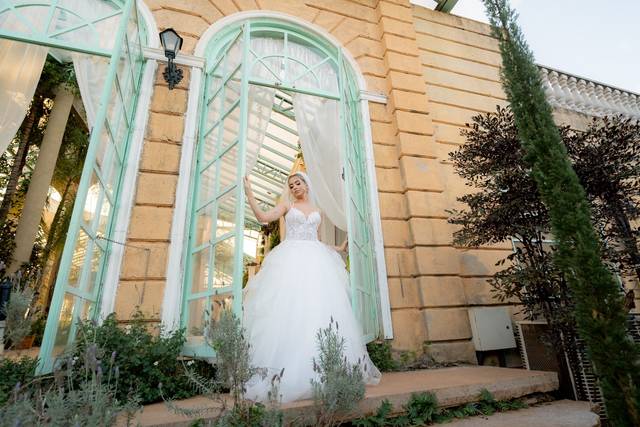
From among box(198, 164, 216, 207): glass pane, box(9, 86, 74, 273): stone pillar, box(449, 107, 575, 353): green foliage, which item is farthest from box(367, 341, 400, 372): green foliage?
box(9, 86, 74, 273): stone pillar

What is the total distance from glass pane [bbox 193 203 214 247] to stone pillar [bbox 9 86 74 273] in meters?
4.35

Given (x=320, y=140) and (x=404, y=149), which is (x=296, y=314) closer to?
(x=320, y=140)

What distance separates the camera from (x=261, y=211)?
10.4 feet

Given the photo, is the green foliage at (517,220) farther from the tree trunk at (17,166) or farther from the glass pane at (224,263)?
the tree trunk at (17,166)

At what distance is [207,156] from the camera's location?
11.8 feet

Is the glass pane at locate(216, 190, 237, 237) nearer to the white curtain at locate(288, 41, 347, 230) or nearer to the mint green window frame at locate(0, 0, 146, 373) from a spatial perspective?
the mint green window frame at locate(0, 0, 146, 373)

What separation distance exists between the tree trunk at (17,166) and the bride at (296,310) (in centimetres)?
548

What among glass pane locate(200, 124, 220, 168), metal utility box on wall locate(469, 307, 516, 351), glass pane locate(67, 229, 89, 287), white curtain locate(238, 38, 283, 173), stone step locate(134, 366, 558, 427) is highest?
white curtain locate(238, 38, 283, 173)

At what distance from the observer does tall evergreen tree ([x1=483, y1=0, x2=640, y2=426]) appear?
1354 mm

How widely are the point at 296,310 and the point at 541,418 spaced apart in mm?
1815

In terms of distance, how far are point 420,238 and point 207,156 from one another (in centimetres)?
274

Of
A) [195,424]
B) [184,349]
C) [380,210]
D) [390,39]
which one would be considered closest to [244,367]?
[195,424]

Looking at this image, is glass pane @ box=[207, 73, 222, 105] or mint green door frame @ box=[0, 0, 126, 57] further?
glass pane @ box=[207, 73, 222, 105]

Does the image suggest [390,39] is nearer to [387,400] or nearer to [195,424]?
[387,400]
